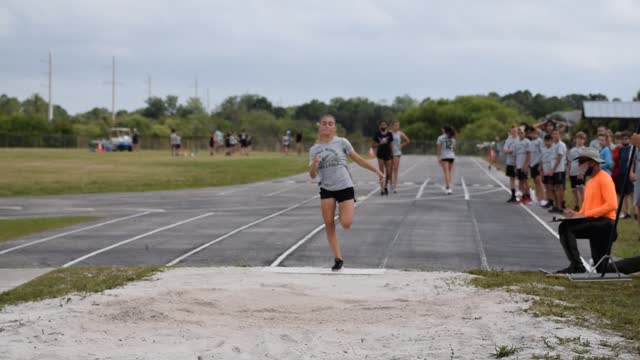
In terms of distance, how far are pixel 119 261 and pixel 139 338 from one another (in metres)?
5.00

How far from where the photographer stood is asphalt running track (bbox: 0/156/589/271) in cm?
1203

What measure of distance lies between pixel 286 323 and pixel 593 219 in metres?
4.49

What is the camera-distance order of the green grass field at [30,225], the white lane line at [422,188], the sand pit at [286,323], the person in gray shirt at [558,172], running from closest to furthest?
the sand pit at [286,323]
the green grass field at [30,225]
the person in gray shirt at [558,172]
the white lane line at [422,188]

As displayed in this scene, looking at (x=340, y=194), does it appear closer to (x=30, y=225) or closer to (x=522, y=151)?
(x=30, y=225)

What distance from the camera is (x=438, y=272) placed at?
1051cm

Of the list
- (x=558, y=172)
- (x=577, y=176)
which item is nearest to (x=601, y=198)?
(x=577, y=176)

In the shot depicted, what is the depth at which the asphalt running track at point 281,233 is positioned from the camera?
12031 mm

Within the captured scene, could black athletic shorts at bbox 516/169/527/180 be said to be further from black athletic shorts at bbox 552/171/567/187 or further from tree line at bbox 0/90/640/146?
tree line at bbox 0/90/640/146

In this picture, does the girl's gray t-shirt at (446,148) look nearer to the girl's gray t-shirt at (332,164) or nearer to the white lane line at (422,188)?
the white lane line at (422,188)

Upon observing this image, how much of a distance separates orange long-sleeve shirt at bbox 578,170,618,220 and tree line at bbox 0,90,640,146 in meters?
89.0

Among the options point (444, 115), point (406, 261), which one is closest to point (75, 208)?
point (406, 261)

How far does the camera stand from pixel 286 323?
7656 millimetres

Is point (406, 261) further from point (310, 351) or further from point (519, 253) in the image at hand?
point (310, 351)

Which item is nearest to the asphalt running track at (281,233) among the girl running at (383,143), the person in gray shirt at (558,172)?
the person in gray shirt at (558,172)
